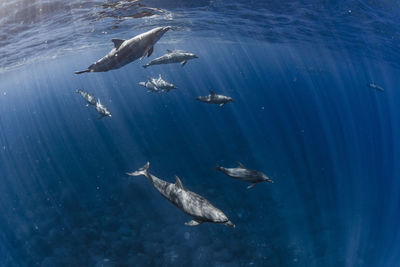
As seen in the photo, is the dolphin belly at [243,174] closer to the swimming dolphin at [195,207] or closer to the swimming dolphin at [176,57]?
the swimming dolphin at [195,207]

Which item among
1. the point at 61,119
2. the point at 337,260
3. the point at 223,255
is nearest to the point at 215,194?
the point at 223,255

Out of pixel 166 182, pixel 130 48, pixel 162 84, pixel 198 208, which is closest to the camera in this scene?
pixel 198 208

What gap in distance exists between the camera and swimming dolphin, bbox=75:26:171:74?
469cm

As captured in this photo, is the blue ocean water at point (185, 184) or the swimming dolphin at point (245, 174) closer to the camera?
the swimming dolphin at point (245, 174)

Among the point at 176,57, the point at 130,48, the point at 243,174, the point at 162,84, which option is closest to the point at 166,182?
the point at 243,174

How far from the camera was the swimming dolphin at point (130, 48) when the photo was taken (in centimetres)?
469

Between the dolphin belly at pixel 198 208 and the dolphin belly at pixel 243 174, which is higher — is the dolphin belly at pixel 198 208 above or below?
above

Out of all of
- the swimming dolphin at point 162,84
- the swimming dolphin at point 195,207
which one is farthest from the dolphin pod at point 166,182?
the swimming dolphin at point 162,84

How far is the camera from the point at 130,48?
480 centimetres

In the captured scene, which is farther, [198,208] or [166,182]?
[166,182]

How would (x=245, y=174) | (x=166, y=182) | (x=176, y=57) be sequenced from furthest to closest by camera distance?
(x=176, y=57) → (x=245, y=174) → (x=166, y=182)

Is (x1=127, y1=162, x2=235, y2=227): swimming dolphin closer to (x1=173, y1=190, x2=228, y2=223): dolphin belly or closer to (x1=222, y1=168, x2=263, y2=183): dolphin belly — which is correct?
(x1=173, y1=190, x2=228, y2=223): dolphin belly

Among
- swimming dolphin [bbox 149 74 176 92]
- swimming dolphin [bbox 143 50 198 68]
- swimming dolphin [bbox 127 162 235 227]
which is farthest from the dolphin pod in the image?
swimming dolphin [bbox 149 74 176 92]

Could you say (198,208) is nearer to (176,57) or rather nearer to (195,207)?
(195,207)
